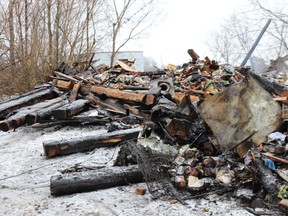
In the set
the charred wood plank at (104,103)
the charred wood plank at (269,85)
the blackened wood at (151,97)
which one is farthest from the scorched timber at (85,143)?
the charred wood plank at (269,85)

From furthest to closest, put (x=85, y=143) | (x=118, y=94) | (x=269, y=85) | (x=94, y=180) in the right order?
(x=118, y=94) < (x=85, y=143) < (x=269, y=85) < (x=94, y=180)

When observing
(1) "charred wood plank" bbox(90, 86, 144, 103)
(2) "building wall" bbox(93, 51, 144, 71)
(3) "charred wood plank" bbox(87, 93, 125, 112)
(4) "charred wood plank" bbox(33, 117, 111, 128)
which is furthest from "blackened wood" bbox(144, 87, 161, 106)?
(2) "building wall" bbox(93, 51, 144, 71)

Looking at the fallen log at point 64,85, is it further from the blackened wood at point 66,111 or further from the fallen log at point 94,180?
the fallen log at point 94,180

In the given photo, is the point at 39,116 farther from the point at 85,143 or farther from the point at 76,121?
the point at 85,143

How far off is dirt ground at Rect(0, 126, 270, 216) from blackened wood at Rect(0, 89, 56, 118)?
1.97 metres

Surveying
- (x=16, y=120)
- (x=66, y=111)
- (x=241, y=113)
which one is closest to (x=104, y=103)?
(x=66, y=111)

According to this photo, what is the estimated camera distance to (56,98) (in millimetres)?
7082

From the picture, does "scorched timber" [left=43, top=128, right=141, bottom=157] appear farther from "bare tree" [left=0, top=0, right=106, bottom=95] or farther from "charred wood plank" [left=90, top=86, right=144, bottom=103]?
"bare tree" [left=0, top=0, right=106, bottom=95]

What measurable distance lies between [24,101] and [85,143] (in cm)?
295

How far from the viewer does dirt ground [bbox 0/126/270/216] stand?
2754 millimetres

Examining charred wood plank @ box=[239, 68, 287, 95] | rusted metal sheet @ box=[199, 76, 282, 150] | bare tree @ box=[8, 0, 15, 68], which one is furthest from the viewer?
bare tree @ box=[8, 0, 15, 68]

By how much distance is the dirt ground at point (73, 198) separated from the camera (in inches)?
108

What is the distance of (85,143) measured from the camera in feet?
14.3

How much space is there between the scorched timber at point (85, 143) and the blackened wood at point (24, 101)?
2425 mm
